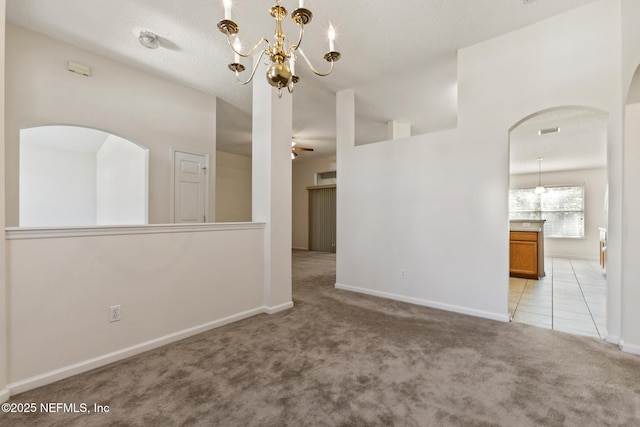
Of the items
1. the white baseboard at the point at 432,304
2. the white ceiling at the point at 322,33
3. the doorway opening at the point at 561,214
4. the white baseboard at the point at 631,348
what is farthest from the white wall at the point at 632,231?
the white ceiling at the point at 322,33

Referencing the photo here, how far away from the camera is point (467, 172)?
3359 mm

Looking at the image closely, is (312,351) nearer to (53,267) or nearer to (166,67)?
(53,267)

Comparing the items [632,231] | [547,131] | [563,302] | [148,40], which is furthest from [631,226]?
[148,40]

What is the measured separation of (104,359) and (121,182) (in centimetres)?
382

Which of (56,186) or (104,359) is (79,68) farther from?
(56,186)

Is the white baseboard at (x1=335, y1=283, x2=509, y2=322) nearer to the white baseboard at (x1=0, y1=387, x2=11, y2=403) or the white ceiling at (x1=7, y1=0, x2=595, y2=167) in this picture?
the white ceiling at (x1=7, y1=0, x2=595, y2=167)

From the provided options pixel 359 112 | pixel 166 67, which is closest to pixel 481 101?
pixel 359 112

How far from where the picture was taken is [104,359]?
7.23ft

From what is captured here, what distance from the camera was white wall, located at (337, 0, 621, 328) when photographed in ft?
8.88

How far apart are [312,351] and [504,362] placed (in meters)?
1.50

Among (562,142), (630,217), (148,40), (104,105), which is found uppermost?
(148,40)

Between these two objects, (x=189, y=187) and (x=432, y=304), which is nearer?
(x=432, y=304)

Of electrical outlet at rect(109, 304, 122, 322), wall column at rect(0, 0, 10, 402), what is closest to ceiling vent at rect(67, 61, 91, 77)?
wall column at rect(0, 0, 10, 402)

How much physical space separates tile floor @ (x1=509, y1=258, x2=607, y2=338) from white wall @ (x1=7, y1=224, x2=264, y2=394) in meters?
3.31
